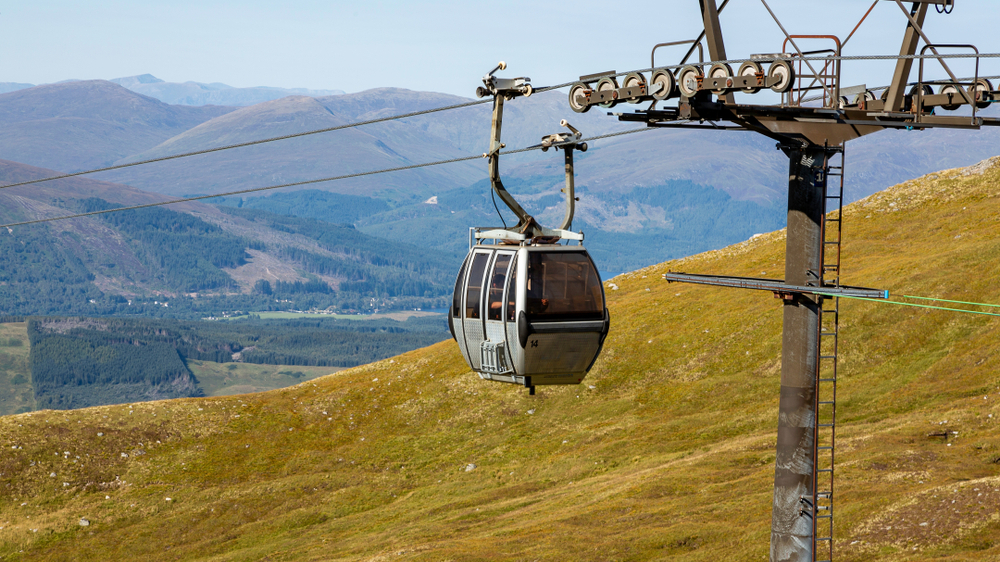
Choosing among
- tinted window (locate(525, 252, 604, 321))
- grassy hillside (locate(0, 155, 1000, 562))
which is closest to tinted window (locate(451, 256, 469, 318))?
tinted window (locate(525, 252, 604, 321))

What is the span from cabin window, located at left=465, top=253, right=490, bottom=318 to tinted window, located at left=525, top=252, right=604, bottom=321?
1.67 meters

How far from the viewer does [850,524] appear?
99.2 ft

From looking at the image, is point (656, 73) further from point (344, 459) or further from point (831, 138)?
point (344, 459)

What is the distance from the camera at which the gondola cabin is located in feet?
84.0

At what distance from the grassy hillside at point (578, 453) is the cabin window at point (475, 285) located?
12084 mm

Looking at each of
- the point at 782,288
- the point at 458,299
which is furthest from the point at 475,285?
the point at 782,288

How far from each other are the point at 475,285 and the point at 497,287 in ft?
3.12

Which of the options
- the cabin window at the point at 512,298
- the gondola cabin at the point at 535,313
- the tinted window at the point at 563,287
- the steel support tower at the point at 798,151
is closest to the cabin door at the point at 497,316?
the gondola cabin at the point at 535,313

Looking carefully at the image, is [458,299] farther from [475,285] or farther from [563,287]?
[563,287]

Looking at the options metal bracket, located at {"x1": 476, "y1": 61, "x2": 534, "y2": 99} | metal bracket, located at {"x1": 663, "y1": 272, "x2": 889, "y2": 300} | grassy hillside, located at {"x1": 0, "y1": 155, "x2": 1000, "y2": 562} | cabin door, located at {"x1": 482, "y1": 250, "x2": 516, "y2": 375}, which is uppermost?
metal bracket, located at {"x1": 476, "y1": 61, "x2": 534, "y2": 99}

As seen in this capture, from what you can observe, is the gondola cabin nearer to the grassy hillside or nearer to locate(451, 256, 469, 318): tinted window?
locate(451, 256, 469, 318): tinted window

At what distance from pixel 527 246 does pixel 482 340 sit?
3031 mm

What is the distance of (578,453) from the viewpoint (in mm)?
51750

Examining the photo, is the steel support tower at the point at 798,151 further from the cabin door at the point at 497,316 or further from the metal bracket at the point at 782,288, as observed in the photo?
the cabin door at the point at 497,316
